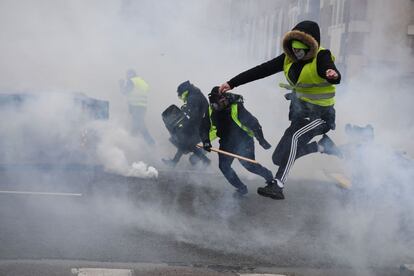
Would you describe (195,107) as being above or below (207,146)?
above

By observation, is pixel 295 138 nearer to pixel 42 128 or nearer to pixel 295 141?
pixel 295 141

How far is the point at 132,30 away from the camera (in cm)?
1616

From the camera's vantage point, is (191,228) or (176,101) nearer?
(191,228)

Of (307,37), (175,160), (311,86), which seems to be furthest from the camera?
(175,160)

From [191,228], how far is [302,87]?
235 centimetres

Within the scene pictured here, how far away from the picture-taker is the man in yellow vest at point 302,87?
193 inches

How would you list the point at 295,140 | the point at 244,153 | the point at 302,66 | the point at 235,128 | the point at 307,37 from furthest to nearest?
the point at 244,153 → the point at 235,128 → the point at 295,140 → the point at 302,66 → the point at 307,37

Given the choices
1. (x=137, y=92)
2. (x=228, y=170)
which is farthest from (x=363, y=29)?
(x=228, y=170)

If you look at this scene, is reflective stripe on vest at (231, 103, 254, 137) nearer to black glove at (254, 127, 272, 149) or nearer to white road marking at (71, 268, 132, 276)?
black glove at (254, 127, 272, 149)

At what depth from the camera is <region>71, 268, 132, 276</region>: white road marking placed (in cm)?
543

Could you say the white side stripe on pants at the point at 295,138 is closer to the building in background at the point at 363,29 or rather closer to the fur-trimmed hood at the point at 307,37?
the fur-trimmed hood at the point at 307,37

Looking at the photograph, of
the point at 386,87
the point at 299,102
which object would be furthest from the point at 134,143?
the point at 299,102

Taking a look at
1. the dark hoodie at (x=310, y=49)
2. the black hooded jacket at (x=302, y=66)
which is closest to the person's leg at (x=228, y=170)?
the black hooded jacket at (x=302, y=66)

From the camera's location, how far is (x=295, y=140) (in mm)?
5438
